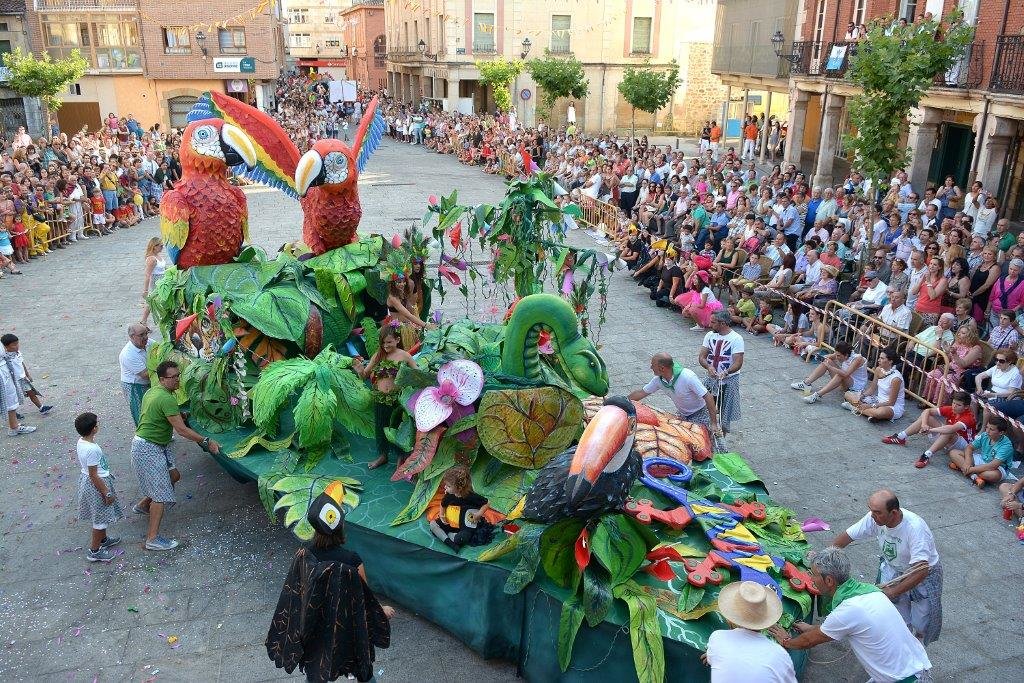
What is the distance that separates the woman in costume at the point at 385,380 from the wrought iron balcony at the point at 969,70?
14.1 m

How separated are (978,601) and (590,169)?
15.6 metres

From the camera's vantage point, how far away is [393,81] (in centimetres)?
5803

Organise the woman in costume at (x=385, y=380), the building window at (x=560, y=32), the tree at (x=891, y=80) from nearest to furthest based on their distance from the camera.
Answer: the woman in costume at (x=385, y=380), the tree at (x=891, y=80), the building window at (x=560, y=32)

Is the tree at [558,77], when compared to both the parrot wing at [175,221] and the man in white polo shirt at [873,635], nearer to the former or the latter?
the parrot wing at [175,221]

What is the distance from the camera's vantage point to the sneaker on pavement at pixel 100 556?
613cm

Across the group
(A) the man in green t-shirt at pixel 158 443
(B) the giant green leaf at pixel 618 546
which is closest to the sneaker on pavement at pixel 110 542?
(A) the man in green t-shirt at pixel 158 443

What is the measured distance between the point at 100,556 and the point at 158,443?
37.4 inches

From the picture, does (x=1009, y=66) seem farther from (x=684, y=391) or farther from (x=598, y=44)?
(x=598, y=44)

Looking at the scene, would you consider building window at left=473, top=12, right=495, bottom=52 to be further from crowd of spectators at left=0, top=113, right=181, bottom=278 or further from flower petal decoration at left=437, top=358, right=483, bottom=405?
flower petal decoration at left=437, top=358, right=483, bottom=405

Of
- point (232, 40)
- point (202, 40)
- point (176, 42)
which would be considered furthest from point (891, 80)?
point (176, 42)

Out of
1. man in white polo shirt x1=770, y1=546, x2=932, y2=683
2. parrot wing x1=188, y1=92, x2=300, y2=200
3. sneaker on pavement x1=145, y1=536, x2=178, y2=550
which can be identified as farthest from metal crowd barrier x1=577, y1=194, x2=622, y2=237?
man in white polo shirt x1=770, y1=546, x2=932, y2=683

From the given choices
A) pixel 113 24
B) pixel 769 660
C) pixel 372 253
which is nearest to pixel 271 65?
pixel 113 24

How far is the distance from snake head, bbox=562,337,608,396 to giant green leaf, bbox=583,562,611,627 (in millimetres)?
1295

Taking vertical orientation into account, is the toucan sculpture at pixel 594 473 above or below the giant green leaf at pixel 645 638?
above
